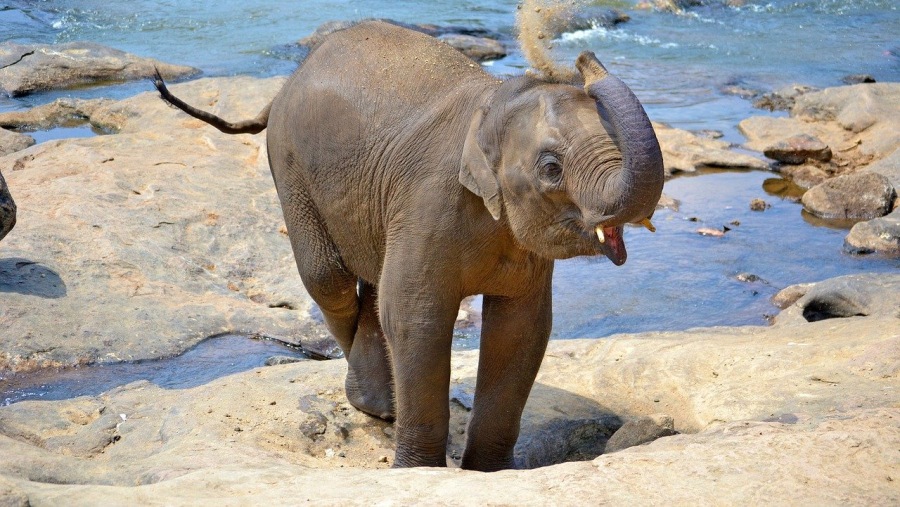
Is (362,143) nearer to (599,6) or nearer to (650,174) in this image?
(650,174)

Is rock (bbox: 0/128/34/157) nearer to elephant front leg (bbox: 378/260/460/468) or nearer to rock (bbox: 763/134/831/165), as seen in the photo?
elephant front leg (bbox: 378/260/460/468)

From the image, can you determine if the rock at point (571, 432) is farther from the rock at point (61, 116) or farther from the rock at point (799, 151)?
the rock at point (61, 116)

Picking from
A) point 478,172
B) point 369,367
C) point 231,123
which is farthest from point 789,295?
point 478,172

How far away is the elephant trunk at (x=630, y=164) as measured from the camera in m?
3.82

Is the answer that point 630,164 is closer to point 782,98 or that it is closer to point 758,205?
point 758,205

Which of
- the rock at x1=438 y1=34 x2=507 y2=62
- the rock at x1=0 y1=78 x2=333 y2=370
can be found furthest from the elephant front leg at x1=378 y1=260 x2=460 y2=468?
the rock at x1=438 y1=34 x2=507 y2=62

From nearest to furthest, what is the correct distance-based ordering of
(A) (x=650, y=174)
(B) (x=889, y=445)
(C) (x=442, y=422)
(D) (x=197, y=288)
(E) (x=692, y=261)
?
(A) (x=650, y=174), (B) (x=889, y=445), (C) (x=442, y=422), (D) (x=197, y=288), (E) (x=692, y=261)

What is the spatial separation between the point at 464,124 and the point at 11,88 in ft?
48.9

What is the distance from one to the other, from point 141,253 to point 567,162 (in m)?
5.68

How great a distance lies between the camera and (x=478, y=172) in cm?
470

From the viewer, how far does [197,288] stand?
8.93 meters

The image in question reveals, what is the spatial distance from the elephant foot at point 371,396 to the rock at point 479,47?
52.2 ft

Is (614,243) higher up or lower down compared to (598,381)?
higher up

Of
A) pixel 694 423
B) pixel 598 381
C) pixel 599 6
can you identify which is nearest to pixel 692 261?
pixel 598 381
